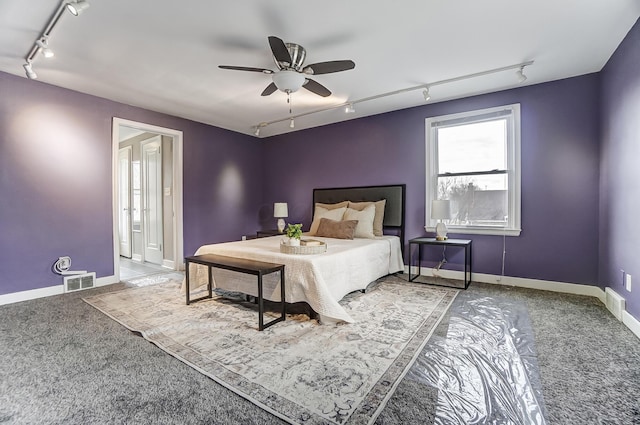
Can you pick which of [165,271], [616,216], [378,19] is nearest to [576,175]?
[616,216]

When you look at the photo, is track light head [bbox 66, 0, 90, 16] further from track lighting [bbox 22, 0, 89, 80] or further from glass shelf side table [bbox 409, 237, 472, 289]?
glass shelf side table [bbox 409, 237, 472, 289]

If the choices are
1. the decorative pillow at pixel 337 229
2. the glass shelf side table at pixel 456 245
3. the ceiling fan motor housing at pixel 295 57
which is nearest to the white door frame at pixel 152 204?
the decorative pillow at pixel 337 229

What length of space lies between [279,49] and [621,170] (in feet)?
10.7

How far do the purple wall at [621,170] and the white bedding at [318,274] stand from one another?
7.55 ft

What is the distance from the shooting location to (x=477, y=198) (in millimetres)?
4082

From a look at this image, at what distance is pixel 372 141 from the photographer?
4.94 m

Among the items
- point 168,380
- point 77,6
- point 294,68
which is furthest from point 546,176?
point 77,6

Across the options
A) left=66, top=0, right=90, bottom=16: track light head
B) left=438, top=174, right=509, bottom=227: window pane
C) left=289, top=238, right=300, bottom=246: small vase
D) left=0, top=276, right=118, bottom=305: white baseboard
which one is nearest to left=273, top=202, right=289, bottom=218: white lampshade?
left=289, top=238, right=300, bottom=246: small vase

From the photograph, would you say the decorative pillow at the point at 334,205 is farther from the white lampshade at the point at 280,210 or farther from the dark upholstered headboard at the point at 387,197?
the white lampshade at the point at 280,210

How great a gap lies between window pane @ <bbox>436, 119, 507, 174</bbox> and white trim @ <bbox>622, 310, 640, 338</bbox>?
1981mm

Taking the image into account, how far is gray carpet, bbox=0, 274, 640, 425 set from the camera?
1485mm

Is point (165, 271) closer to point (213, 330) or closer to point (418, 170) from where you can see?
point (213, 330)

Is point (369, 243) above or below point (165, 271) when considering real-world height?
above

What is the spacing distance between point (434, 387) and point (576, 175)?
3.24m
